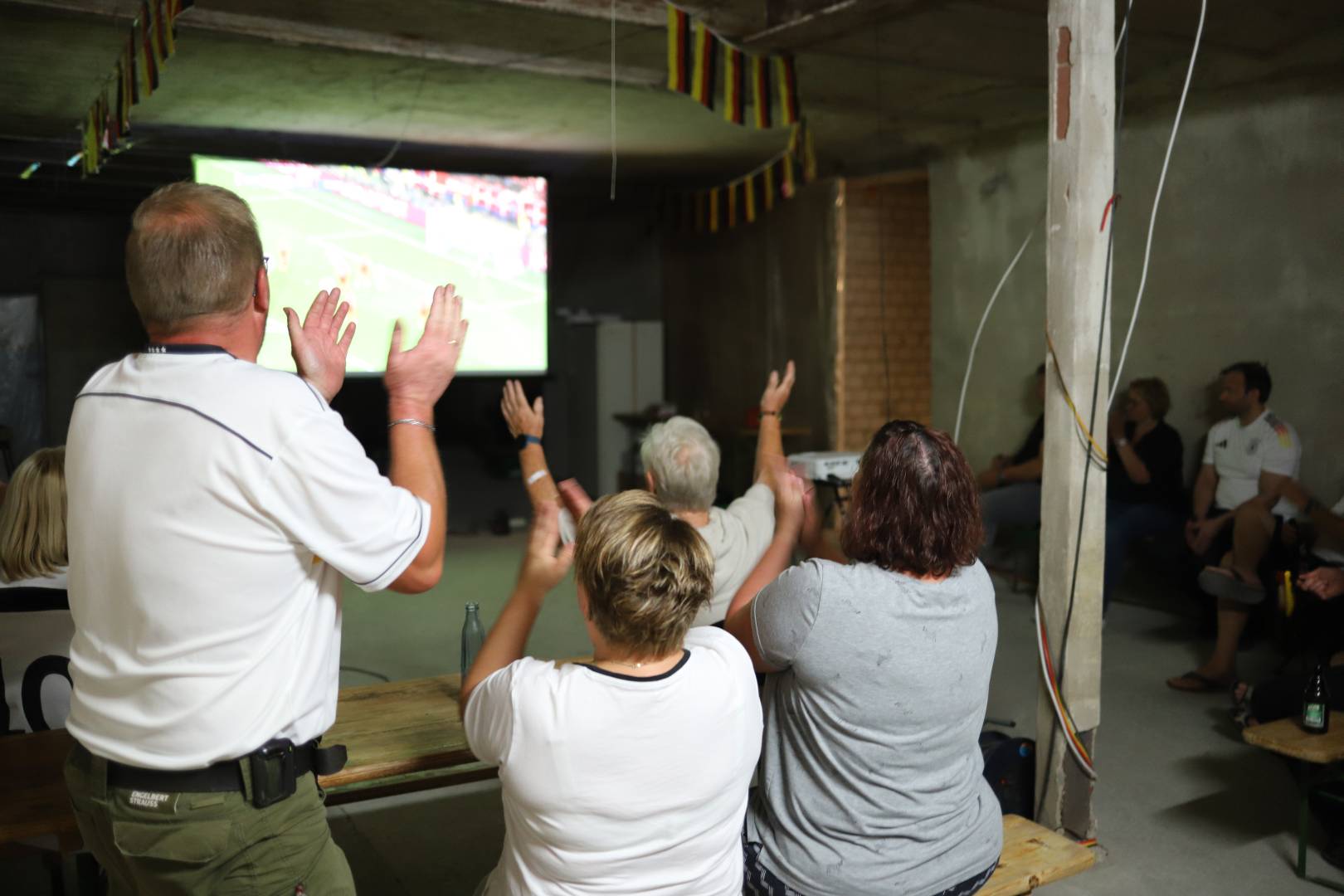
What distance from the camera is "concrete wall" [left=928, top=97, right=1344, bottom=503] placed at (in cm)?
479

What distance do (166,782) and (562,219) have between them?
841cm

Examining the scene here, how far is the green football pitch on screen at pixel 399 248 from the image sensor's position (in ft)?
22.2

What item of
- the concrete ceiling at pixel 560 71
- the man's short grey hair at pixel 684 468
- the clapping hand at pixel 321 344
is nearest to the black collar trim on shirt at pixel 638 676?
the clapping hand at pixel 321 344

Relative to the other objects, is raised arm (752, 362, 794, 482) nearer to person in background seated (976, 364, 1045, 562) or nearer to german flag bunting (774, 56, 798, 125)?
german flag bunting (774, 56, 798, 125)

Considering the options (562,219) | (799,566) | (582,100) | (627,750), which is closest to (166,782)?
(627,750)

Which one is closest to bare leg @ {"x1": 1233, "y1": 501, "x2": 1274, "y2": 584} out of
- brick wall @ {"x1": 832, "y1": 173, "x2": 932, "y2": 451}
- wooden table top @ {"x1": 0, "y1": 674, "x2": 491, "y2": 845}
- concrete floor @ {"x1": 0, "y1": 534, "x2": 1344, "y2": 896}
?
concrete floor @ {"x1": 0, "y1": 534, "x2": 1344, "y2": 896}

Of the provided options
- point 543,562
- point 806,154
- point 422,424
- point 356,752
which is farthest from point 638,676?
point 806,154

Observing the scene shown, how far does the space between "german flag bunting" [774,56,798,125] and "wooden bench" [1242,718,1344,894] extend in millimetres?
3024

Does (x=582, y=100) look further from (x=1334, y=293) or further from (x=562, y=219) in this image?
(x=1334, y=293)

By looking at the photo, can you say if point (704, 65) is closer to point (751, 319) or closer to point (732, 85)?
point (732, 85)

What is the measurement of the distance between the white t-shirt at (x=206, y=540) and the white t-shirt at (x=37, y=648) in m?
1.03

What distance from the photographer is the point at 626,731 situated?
1358mm

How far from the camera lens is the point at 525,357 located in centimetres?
784

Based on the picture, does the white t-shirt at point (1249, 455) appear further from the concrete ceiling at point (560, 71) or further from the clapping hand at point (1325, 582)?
the concrete ceiling at point (560, 71)
